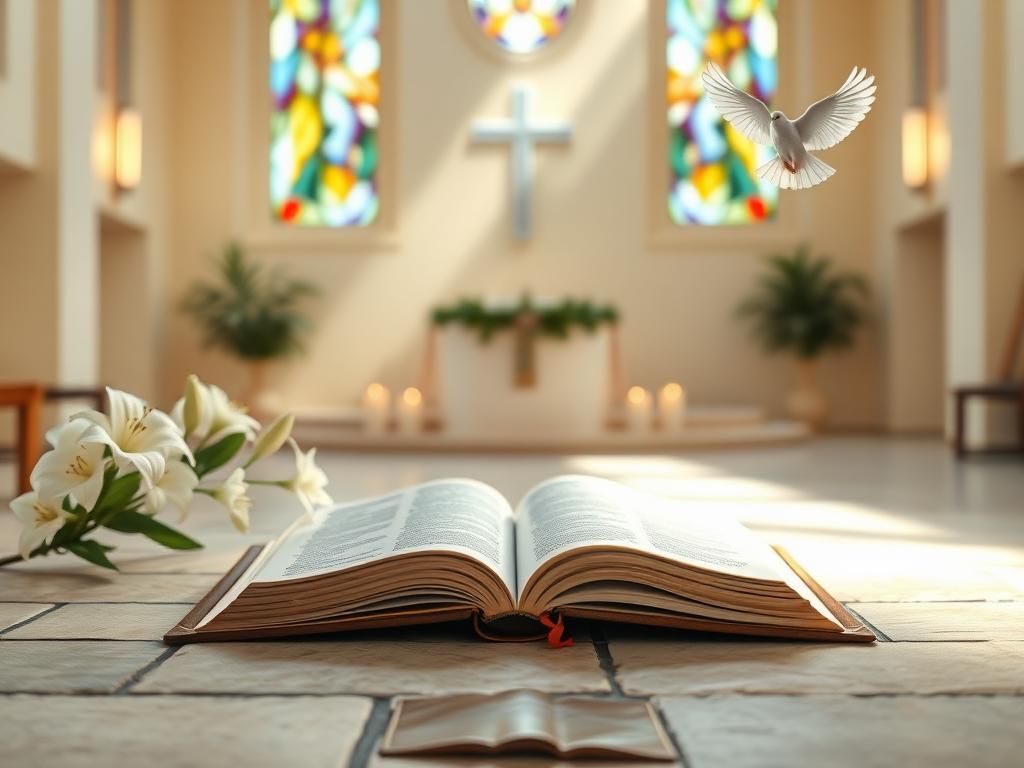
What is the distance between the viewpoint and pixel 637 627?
5.23 feet

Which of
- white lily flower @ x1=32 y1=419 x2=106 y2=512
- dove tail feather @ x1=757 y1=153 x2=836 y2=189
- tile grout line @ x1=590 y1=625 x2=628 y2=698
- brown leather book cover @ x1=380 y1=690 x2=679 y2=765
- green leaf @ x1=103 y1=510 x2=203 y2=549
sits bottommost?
tile grout line @ x1=590 y1=625 x2=628 y2=698

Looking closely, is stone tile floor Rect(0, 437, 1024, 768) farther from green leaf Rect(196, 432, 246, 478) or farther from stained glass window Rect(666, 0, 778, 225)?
stained glass window Rect(666, 0, 778, 225)

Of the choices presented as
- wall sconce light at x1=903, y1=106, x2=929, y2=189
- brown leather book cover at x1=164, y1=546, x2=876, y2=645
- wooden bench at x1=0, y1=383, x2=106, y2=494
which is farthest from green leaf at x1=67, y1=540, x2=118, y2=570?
wall sconce light at x1=903, y1=106, x2=929, y2=189

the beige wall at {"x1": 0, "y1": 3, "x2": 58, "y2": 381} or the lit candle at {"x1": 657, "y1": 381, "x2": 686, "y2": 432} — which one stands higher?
the beige wall at {"x1": 0, "y1": 3, "x2": 58, "y2": 381}

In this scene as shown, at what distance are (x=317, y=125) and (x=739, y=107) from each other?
907 cm

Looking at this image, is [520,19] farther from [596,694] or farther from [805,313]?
[596,694]

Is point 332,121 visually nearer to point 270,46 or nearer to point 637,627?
point 270,46

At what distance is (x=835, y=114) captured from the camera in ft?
3.86

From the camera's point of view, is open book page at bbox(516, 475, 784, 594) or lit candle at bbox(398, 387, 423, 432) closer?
open book page at bbox(516, 475, 784, 594)

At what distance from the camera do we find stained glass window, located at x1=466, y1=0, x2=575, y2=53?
9688mm

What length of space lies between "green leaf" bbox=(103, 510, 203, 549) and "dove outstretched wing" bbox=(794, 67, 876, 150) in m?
1.27

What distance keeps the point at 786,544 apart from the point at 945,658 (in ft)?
4.30

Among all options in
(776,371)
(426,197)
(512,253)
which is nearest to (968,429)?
(776,371)

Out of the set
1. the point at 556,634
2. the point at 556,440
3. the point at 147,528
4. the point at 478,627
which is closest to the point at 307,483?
the point at 147,528
